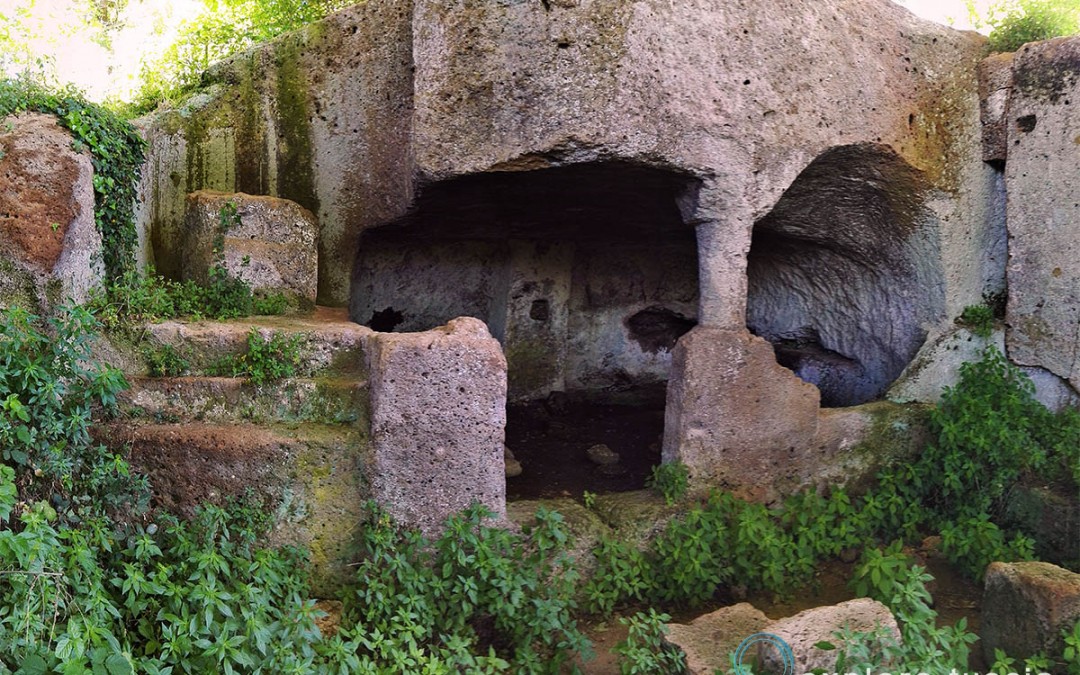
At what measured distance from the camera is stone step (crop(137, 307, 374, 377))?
14.1ft

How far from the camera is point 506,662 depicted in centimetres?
393

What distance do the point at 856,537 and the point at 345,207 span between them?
406cm

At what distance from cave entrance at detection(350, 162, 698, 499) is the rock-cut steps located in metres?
1.59

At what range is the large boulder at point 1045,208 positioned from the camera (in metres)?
5.54

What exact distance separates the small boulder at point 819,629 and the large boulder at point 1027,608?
2.23 ft

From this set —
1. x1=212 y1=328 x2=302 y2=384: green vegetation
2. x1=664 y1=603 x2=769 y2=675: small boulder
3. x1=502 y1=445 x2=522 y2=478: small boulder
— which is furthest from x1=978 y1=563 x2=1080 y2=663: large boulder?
x1=212 y1=328 x2=302 y2=384: green vegetation

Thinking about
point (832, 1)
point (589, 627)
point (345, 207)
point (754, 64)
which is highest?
point (832, 1)

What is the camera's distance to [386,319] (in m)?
7.18

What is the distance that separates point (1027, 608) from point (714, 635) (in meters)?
1.46

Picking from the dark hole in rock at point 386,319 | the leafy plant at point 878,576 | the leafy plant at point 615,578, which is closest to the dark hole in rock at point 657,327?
the dark hole in rock at point 386,319

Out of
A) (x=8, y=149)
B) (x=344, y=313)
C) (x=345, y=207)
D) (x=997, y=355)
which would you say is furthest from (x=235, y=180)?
(x=997, y=355)

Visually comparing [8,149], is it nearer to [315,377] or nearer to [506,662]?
[315,377]

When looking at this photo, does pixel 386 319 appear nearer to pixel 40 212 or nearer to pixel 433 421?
pixel 433 421

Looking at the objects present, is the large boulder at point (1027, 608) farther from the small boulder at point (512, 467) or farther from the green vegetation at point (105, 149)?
the green vegetation at point (105, 149)
